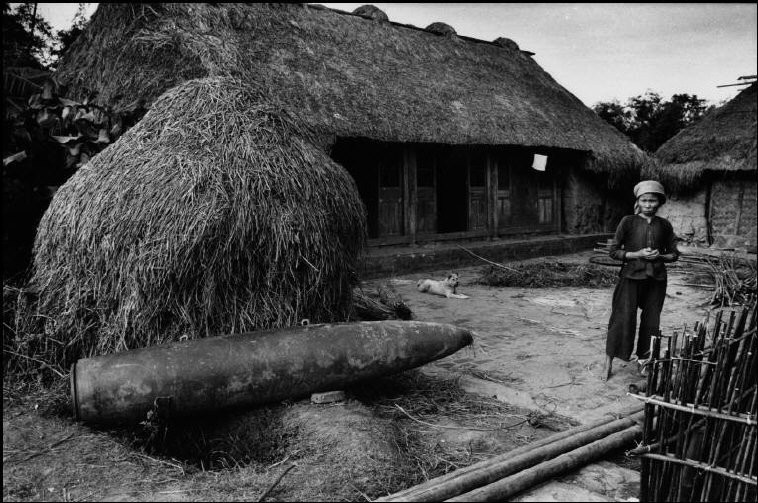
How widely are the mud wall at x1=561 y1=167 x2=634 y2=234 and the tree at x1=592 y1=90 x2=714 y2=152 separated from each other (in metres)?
9.52

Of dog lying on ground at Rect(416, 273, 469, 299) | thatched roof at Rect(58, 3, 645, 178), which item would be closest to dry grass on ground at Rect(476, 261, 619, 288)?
dog lying on ground at Rect(416, 273, 469, 299)

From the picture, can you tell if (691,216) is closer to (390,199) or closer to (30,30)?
(390,199)

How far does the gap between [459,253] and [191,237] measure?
8.68 meters

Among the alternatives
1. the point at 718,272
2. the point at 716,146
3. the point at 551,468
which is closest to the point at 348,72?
the point at 718,272

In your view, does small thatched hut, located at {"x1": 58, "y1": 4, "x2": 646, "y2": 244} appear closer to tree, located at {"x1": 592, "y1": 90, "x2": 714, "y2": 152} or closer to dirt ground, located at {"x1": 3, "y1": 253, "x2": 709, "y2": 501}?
dirt ground, located at {"x1": 3, "y1": 253, "x2": 709, "y2": 501}

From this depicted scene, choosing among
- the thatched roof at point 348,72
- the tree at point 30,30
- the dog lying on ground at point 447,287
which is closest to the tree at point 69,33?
the tree at point 30,30

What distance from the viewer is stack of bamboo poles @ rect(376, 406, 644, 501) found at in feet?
9.76

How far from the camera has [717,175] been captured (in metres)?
14.4

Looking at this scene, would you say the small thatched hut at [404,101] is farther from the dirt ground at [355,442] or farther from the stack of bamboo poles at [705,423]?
the stack of bamboo poles at [705,423]

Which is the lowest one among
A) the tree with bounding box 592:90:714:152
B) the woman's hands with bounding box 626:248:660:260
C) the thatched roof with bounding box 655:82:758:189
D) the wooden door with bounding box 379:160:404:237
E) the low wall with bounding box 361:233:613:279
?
the low wall with bounding box 361:233:613:279

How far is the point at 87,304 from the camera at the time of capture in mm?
4465

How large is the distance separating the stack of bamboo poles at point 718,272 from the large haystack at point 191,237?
4.99 m

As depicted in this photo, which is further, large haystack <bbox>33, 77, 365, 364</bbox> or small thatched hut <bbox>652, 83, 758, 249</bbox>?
small thatched hut <bbox>652, 83, 758, 249</bbox>

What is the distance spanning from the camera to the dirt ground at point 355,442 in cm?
309
